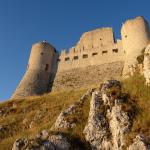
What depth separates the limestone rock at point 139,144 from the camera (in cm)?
622

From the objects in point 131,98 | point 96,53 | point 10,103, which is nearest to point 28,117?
point 10,103

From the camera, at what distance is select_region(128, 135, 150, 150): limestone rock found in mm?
6225

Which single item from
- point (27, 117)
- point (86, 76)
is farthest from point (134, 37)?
point (27, 117)

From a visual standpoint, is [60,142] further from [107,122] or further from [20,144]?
[107,122]

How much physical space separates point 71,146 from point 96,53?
24.3 m

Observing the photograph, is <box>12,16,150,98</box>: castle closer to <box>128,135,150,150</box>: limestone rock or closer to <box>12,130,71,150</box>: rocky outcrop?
<box>12,130,71,150</box>: rocky outcrop

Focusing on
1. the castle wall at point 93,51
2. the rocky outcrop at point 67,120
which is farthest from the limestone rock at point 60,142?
the castle wall at point 93,51

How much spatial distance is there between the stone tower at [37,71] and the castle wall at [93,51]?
1.50 meters

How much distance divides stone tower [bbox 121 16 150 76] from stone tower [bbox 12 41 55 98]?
28.1 feet

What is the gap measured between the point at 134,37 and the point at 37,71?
35.0ft

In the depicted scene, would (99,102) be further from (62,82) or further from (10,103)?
(62,82)

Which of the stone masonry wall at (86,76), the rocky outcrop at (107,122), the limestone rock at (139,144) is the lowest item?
the limestone rock at (139,144)

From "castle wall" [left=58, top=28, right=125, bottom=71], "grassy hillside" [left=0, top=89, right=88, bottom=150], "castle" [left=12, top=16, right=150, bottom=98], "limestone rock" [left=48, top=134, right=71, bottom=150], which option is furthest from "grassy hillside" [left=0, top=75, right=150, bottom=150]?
"castle wall" [left=58, top=28, right=125, bottom=71]

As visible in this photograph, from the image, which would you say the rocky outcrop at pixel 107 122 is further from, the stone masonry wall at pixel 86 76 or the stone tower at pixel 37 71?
the stone tower at pixel 37 71
